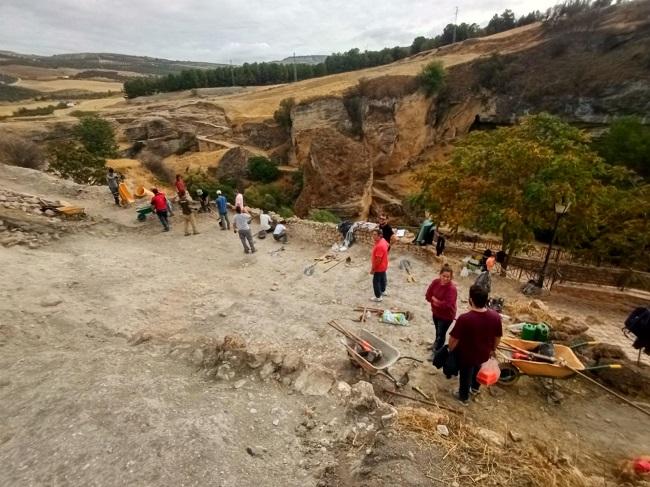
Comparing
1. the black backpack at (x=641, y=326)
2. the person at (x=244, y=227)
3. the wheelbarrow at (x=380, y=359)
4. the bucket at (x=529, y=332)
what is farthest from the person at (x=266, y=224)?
the black backpack at (x=641, y=326)

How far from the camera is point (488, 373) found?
5.12 meters

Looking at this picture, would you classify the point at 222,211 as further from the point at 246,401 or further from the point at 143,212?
the point at 246,401

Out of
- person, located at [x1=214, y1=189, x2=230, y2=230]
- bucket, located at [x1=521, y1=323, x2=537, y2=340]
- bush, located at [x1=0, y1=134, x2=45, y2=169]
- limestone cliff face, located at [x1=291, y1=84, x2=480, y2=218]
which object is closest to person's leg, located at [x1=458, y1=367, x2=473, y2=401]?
bucket, located at [x1=521, y1=323, x2=537, y2=340]

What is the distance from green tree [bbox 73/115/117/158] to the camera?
30980 millimetres

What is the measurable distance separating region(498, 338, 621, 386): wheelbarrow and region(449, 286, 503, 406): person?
100 centimetres

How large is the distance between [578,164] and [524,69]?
3450 centimetres

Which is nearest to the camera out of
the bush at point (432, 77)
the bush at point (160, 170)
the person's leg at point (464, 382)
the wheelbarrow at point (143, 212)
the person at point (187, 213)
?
the person's leg at point (464, 382)

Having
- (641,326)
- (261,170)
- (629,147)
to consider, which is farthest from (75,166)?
(629,147)

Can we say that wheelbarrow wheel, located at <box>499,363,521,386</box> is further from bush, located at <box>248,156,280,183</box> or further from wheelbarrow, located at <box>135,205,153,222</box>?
bush, located at <box>248,156,280,183</box>

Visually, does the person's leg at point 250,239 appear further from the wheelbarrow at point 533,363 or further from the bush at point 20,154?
the bush at point 20,154

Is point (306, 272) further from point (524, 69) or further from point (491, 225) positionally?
point (524, 69)

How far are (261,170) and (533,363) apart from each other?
32.9 metres

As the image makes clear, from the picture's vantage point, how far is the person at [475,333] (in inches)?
179

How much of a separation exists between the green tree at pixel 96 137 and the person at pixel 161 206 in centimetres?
2212
